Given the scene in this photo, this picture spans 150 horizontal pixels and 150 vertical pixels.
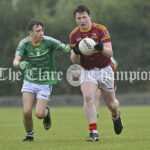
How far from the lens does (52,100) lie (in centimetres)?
2602

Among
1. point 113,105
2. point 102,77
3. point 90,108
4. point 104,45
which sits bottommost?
point 90,108

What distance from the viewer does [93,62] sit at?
8820mm

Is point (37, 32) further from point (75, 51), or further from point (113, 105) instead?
point (113, 105)

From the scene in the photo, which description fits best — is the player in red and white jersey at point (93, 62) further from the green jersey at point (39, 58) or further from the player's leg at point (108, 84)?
the green jersey at point (39, 58)

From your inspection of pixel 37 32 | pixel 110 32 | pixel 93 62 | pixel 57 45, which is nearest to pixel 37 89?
pixel 57 45

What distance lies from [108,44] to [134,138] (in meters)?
1.70

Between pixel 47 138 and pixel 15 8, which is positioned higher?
pixel 15 8

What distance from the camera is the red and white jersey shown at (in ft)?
28.5

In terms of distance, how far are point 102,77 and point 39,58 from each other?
1164 mm

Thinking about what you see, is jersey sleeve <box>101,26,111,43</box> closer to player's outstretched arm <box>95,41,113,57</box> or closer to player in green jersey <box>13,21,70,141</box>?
player's outstretched arm <box>95,41,113,57</box>

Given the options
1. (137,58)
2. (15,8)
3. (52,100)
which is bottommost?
(52,100)

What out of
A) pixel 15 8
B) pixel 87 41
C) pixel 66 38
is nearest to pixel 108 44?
pixel 87 41

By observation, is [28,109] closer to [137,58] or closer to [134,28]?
[137,58]

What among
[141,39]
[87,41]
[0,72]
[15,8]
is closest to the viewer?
[87,41]
